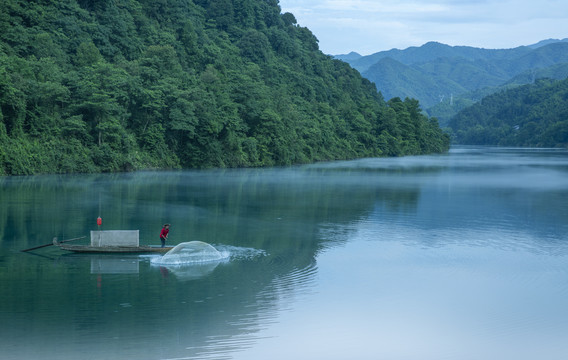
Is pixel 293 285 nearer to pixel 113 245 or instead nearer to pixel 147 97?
pixel 113 245

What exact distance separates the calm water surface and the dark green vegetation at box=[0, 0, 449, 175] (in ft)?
67.7

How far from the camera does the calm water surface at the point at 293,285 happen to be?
36.2 feet

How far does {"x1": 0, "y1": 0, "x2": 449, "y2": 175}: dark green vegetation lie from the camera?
166 ft

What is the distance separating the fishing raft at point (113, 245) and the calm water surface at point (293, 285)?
0.99 ft

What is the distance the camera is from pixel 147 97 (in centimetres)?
5856

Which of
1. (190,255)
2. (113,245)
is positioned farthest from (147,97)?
(190,255)

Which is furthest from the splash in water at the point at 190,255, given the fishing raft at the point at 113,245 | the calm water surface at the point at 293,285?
the fishing raft at the point at 113,245

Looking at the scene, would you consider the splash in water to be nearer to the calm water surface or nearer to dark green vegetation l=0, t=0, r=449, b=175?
the calm water surface

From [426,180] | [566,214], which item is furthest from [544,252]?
[426,180]

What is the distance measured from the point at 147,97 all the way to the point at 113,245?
140ft

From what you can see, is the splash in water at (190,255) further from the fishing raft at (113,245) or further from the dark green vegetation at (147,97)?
the dark green vegetation at (147,97)

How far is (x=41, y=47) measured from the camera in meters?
58.5

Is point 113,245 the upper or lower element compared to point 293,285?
upper

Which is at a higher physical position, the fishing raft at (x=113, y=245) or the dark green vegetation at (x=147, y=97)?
the dark green vegetation at (x=147, y=97)
